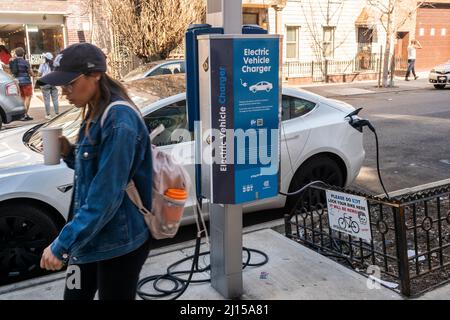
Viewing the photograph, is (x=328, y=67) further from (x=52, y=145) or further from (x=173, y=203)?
(x=173, y=203)

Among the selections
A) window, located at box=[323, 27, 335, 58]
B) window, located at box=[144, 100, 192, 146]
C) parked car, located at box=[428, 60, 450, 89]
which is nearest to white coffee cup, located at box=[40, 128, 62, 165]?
window, located at box=[144, 100, 192, 146]

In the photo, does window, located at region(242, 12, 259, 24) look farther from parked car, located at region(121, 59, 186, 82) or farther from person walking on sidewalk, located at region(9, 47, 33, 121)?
parked car, located at region(121, 59, 186, 82)

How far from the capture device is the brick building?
17328mm

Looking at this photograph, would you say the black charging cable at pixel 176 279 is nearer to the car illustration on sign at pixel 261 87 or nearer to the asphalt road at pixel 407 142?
the car illustration on sign at pixel 261 87

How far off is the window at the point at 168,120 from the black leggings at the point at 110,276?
223 cm

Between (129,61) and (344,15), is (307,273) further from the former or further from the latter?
(344,15)

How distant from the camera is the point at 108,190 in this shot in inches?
81.1

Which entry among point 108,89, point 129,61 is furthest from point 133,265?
point 129,61

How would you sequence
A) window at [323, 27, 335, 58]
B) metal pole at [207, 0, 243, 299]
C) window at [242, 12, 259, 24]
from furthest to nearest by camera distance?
window at [323, 27, 335, 58], window at [242, 12, 259, 24], metal pole at [207, 0, 243, 299]

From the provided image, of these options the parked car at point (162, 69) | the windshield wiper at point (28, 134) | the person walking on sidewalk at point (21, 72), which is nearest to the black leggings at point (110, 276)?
the windshield wiper at point (28, 134)

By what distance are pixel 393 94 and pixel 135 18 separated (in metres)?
10.00

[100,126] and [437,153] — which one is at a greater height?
[100,126]

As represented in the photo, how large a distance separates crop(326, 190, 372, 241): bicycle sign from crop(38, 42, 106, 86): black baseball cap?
222cm
